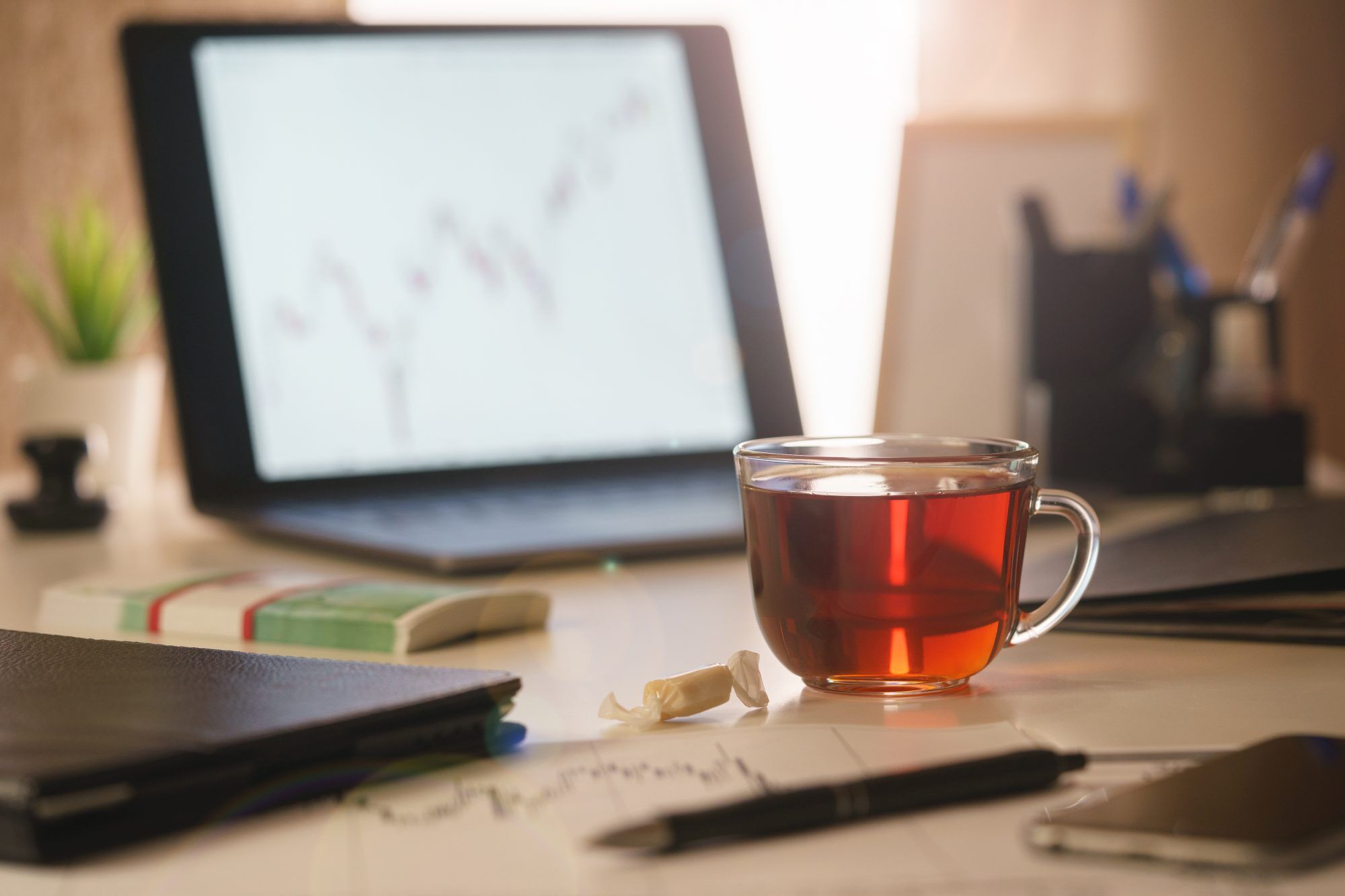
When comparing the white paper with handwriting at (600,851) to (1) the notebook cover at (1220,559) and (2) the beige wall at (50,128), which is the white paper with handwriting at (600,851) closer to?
(1) the notebook cover at (1220,559)

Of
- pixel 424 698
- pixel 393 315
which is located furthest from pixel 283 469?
pixel 424 698

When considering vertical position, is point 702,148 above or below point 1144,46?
below

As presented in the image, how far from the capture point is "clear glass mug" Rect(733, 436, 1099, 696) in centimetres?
42

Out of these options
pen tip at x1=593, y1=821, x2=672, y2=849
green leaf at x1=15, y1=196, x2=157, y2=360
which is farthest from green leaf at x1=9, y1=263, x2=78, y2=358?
pen tip at x1=593, y1=821, x2=672, y2=849

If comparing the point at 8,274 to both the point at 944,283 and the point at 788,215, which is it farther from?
the point at 944,283

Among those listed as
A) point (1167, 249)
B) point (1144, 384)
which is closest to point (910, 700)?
point (1144, 384)

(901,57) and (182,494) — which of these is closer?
(182,494)

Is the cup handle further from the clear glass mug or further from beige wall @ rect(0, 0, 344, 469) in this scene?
beige wall @ rect(0, 0, 344, 469)

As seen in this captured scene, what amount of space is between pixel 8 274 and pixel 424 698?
5.64 feet

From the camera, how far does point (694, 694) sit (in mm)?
415

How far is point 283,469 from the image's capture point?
84cm

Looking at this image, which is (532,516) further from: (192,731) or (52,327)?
(52,327)

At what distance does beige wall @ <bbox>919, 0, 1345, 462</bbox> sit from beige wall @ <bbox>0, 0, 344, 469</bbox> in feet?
3.29

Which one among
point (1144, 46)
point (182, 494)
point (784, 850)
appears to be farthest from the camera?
point (1144, 46)
